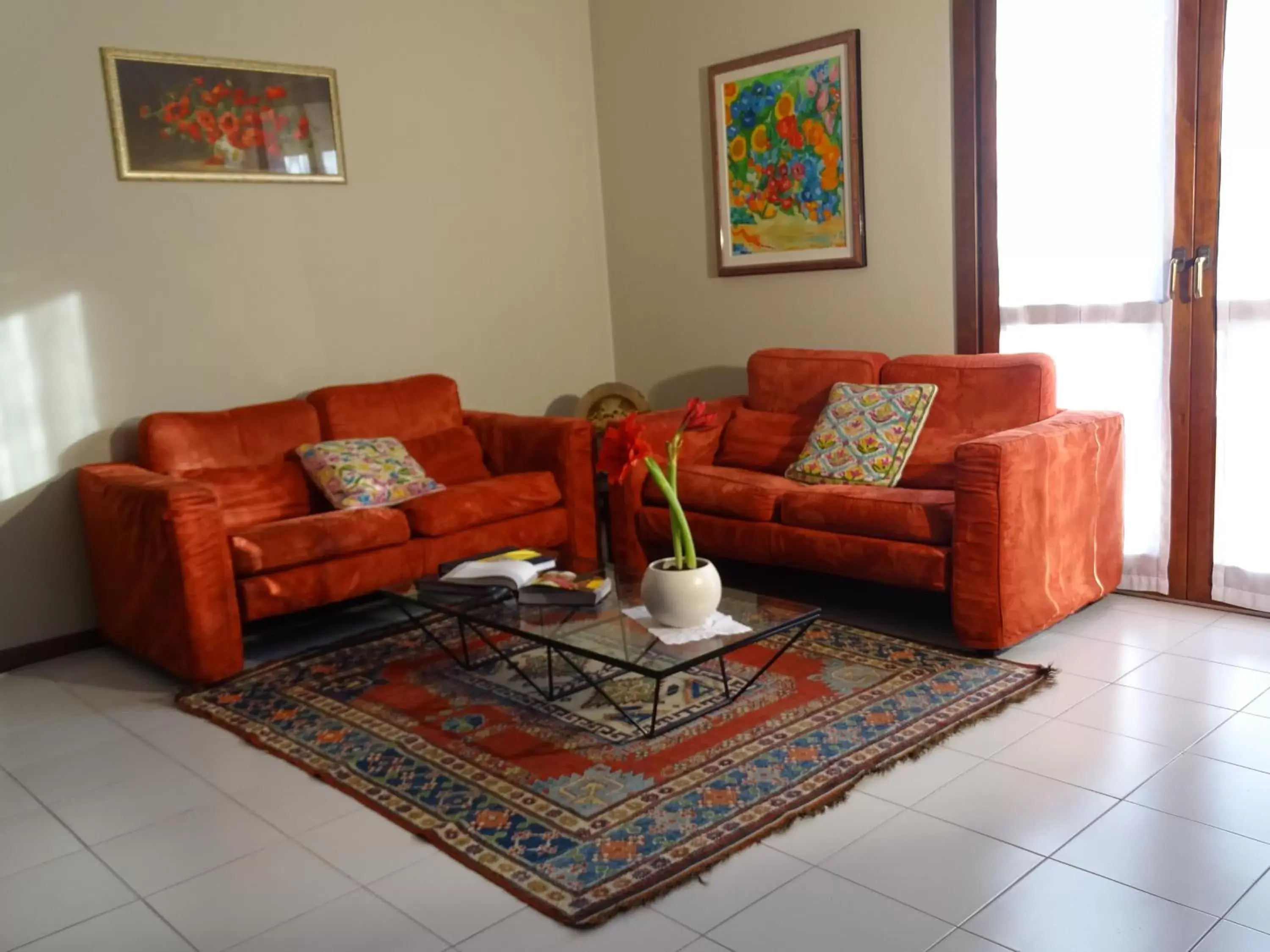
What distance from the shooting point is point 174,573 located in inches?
137

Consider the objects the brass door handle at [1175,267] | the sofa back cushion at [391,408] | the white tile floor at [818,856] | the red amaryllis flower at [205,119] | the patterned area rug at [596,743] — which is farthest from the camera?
the sofa back cushion at [391,408]

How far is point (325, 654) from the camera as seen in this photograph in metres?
3.80

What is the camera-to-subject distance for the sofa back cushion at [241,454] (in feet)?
13.4

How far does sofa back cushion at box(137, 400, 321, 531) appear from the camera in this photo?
4.08 meters

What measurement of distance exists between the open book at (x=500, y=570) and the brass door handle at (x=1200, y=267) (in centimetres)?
230

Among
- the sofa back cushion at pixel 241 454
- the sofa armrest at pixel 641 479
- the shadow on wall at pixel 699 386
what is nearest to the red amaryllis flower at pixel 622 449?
the sofa armrest at pixel 641 479

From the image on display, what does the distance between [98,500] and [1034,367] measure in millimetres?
3273

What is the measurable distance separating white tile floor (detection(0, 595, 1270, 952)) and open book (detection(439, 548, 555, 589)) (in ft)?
2.34

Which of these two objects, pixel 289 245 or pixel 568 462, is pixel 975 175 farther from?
pixel 289 245

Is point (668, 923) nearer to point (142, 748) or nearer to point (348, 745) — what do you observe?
point (348, 745)

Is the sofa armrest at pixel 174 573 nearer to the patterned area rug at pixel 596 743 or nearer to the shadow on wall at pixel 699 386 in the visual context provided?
the patterned area rug at pixel 596 743

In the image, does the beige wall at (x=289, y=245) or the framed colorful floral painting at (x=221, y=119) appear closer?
the beige wall at (x=289, y=245)

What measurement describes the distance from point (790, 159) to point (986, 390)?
57.8 inches

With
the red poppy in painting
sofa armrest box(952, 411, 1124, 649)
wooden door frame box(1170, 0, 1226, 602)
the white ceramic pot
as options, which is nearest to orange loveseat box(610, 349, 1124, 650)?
sofa armrest box(952, 411, 1124, 649)
